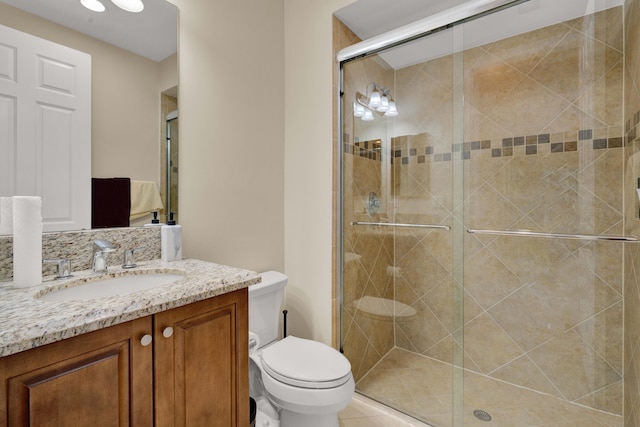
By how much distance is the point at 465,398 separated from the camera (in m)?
1.78

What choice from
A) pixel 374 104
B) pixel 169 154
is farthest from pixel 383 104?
pixel 169 154

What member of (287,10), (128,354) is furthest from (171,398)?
(287,10)

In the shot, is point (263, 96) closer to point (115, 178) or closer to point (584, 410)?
point (115, 178)

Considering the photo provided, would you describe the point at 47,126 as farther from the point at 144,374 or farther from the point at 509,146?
the point at 509,146

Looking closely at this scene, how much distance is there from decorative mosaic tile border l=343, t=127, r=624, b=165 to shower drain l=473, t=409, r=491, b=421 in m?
1.46

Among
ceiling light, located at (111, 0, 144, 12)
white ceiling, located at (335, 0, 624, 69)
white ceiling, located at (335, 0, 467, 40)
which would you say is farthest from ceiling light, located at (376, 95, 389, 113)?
ceiling light, located at (111, 0, 144, 12)

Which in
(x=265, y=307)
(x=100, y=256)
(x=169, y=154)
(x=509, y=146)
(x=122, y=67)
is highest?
(x=122, y=67)

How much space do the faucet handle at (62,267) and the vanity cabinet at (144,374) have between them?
0.50 meters

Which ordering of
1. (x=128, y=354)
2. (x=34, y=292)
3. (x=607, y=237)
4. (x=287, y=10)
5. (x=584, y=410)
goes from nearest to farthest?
(x=128, y=354) → (x=34, y=292) → (x=607, y=237) → (x=584, y=410) → (x=287, y=10)

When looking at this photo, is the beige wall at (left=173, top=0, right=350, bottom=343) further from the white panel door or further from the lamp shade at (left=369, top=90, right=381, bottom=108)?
the white panel door

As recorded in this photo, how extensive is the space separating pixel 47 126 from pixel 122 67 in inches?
15.8

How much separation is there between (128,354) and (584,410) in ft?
7.38

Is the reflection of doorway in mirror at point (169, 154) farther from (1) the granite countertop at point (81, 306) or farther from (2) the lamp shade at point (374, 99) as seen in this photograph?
(2) the lamp shade at point (374, 99)

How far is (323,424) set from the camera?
1.37 metres
